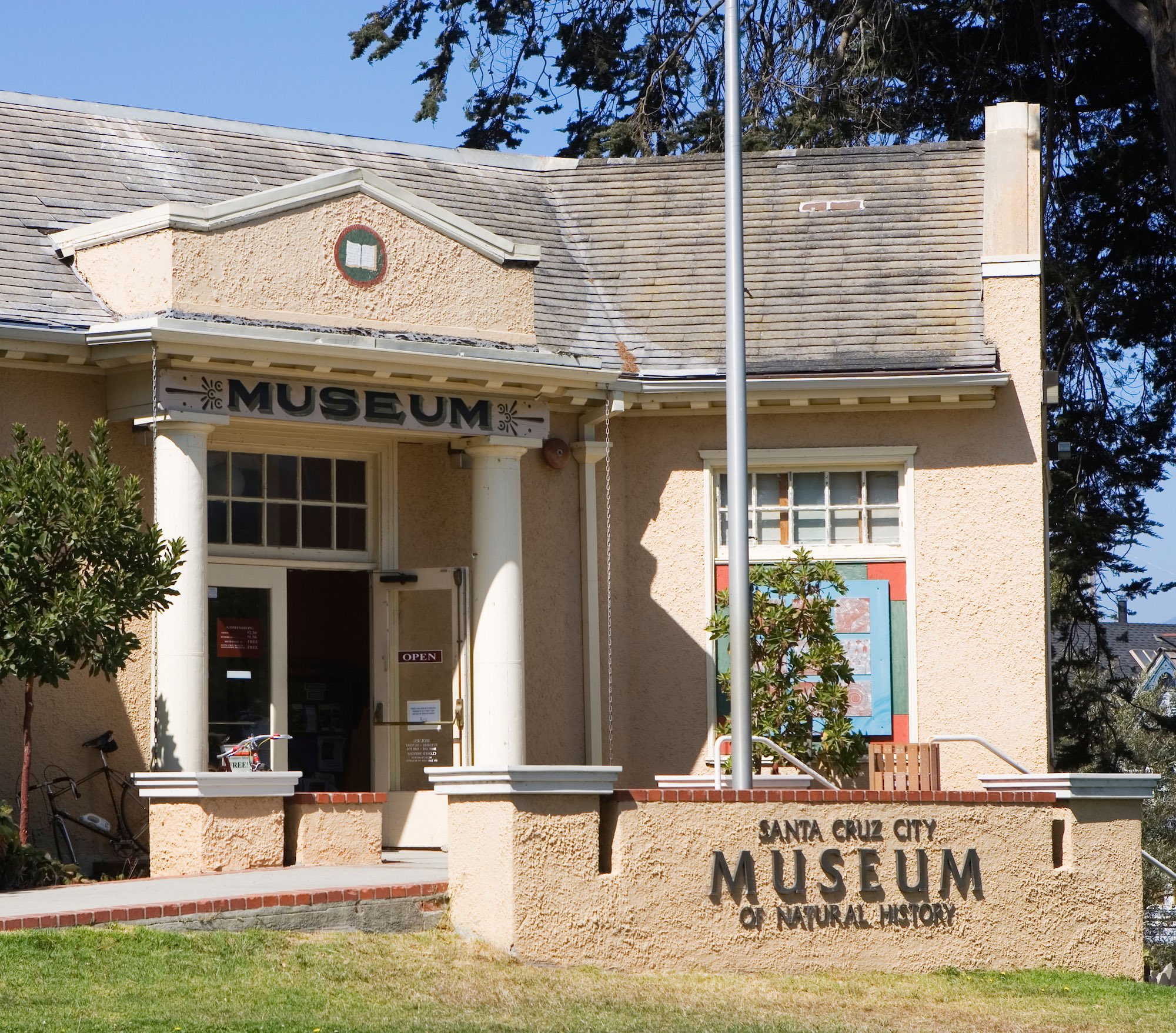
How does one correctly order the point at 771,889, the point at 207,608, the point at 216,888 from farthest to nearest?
the point at 207,608 < the point at 216,888 < the point at 771,889

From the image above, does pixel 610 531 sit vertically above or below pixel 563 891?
above

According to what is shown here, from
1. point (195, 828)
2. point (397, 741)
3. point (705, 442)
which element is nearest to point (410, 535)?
point (397, 741)

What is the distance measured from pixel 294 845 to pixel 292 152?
24.2 feet

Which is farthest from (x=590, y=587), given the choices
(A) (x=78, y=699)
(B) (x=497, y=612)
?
(A) (x=78, y=699)

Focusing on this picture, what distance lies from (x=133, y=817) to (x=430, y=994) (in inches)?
192

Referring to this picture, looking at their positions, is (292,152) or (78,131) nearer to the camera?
(78,131)

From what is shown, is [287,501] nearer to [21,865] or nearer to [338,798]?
[338,798]

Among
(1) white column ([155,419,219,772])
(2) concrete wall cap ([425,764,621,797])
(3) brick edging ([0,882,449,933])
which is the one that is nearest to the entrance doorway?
(1) white column ([155,419,219,772])

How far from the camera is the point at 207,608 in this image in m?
14.0

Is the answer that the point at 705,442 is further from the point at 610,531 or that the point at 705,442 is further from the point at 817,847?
the point at 817,847

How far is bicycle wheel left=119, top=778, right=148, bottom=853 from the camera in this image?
13500mm

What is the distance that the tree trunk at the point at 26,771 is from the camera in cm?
1259

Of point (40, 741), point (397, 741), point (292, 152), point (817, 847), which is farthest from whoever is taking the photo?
point (292, 152)

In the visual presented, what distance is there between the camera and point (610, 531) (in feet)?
53.5
